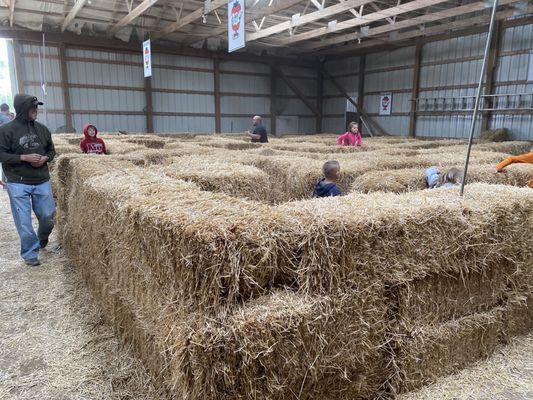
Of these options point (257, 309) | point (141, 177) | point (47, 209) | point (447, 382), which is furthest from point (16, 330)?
point (447, 382)

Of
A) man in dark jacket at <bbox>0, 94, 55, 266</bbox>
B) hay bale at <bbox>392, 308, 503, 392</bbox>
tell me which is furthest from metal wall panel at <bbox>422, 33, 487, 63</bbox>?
man in dark jacket at <bbox>0, 94, 55, 266</bbox>

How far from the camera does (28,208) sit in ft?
14.0

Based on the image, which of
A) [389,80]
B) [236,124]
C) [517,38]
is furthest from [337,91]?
[517,38]

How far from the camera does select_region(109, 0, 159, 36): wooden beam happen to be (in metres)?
10.2

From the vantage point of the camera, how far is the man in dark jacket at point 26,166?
13.4ft

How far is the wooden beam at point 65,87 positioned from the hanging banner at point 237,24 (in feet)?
28.2

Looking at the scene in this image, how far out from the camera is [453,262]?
2311mm

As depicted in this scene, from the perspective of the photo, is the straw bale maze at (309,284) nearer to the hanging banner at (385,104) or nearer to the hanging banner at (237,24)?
the hanging banner at (237,24)

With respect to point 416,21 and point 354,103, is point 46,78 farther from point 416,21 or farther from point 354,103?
point 354,103

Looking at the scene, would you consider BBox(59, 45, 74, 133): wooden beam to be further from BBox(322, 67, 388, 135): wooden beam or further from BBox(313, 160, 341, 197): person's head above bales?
BBox(313, 160, 341, 197): person's head above bales

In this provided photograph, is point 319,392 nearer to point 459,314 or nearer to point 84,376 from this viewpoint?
point 459,314

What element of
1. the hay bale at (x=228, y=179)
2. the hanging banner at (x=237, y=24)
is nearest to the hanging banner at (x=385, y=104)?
the hanging banner at (x=237, y=24)

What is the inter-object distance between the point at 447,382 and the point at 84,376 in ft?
7.53

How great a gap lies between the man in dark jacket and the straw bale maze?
1.61 meters
